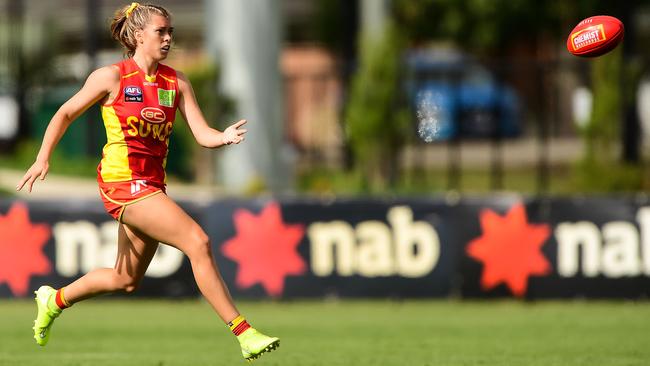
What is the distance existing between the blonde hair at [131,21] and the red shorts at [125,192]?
31.2 inches

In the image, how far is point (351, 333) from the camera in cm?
1157

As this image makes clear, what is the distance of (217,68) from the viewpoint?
1902 cm

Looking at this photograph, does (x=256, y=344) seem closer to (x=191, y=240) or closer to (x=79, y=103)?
(x=191, y=240)

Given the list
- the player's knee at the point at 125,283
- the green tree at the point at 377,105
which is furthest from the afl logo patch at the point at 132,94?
the green tree at the point at 377,105

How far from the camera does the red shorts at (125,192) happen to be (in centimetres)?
786

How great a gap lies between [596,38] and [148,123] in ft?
9.86

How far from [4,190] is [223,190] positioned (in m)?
2.99

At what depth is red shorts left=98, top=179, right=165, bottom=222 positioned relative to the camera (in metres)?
7.86

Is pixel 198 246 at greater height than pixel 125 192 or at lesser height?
lesser

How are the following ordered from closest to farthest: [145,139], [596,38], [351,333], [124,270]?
[145,139]
[124,270]
[596,38]
[351,333]

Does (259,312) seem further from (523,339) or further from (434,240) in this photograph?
(523,339)

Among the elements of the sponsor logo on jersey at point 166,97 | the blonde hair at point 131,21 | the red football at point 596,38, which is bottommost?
the sponsor logo on jersey at point 166,97

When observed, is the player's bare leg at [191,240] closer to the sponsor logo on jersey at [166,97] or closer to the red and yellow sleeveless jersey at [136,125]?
the red and yellow sleeveless jersey at [136,125]

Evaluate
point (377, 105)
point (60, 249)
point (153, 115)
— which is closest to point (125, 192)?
point (153, 115)
